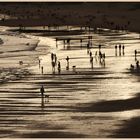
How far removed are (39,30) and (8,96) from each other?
44310mm

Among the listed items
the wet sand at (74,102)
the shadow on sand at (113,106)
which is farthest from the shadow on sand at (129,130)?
the shadow on sand at (113,106)

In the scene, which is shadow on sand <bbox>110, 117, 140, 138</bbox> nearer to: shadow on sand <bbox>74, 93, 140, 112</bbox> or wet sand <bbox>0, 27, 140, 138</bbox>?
wet sand <bbox>0, 27, 140, 138</bbox>

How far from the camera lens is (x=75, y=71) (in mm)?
35344

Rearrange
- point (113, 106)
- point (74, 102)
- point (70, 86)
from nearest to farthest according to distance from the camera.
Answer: point (113, 106), point (74, 102), point (70, 86)

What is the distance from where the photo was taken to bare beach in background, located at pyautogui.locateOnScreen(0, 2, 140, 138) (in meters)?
20.5

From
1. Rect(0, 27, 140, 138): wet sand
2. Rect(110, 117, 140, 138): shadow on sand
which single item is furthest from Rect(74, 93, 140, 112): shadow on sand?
Rect(110, 117, 140, 138): shadow on sand

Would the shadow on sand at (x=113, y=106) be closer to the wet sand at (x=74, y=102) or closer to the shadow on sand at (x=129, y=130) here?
the wet sand at (x=74, y=102)

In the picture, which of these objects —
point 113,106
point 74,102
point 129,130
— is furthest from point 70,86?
point 129,130

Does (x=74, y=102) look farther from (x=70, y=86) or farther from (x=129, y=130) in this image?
(x=129, y=130)

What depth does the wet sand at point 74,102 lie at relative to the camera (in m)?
20.0

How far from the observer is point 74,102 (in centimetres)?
2519

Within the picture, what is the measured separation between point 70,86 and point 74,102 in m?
4.59

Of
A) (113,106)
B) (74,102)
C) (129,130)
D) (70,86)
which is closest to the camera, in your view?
(129,130)

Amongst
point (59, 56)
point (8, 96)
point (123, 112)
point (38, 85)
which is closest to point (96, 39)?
point (59, 56)
